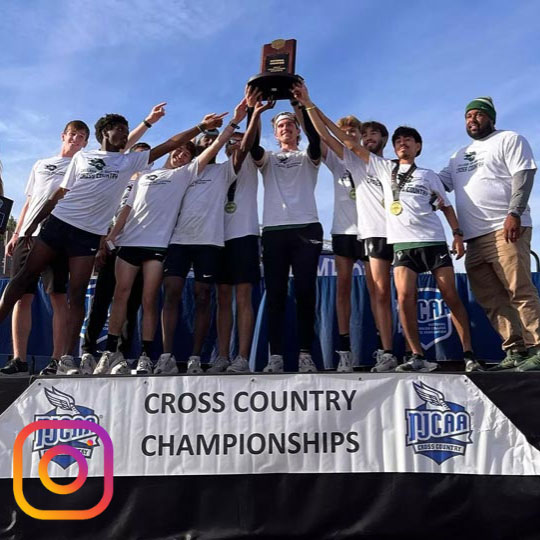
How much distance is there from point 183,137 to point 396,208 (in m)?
1.75

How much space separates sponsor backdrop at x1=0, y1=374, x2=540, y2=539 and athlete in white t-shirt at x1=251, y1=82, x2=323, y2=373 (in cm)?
69

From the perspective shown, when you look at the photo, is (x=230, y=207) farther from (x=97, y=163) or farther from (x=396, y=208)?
(x=396, y=208)

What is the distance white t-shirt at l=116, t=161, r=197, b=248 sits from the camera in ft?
13.8

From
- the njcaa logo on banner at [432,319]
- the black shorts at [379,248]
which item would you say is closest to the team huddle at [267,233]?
the black shorts at [379,248]

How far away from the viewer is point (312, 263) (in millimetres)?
4035

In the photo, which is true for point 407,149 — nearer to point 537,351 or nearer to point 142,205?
point 537,351

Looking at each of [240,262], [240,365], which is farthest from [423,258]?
[240,365]

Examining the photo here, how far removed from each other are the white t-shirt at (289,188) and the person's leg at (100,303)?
1.36 metres

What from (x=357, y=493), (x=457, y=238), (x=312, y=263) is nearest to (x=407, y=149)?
(x=457, y=238)

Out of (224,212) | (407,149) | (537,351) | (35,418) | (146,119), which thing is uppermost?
(146,119)

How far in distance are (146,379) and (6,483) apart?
986mm

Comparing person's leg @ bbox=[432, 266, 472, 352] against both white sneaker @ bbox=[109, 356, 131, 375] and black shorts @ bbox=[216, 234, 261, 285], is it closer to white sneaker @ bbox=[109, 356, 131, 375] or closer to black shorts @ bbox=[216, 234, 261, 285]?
black shorts @ bbox=[216, 234, 261, 285]

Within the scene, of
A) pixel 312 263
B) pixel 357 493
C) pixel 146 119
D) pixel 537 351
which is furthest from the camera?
pixel 146 119

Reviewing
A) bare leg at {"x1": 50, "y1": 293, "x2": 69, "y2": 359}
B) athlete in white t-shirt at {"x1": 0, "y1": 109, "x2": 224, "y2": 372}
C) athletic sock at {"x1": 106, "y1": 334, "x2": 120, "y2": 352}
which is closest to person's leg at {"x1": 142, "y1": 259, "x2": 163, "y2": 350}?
athletic sock at {"x1": 106, "y1": 334, "x2": 120, "y2": 352}
